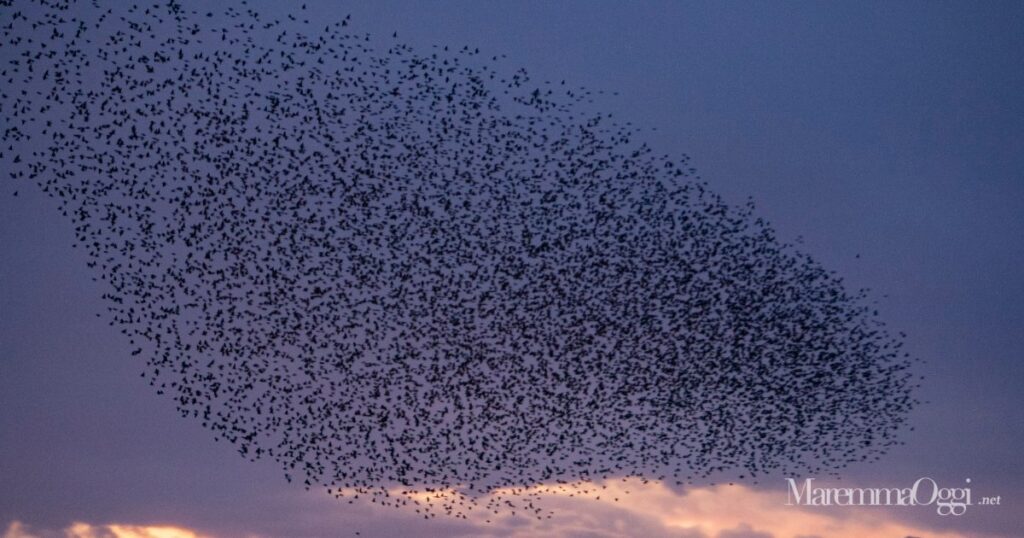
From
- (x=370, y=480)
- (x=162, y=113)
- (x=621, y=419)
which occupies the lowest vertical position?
(x=370, y=480)

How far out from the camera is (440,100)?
27.8 meters

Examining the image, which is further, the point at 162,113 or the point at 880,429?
the point at 880,429

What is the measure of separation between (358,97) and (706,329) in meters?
9.43

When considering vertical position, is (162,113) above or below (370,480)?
above

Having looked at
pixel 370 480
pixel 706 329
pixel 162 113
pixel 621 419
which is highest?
pixel 162 113

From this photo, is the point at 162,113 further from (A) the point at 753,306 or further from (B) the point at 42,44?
(A) the point at 753,306

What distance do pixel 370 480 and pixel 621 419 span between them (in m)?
5.78

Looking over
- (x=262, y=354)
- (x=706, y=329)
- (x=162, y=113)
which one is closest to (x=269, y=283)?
(x=262, y=354)

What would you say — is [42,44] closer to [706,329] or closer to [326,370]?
[326,370]

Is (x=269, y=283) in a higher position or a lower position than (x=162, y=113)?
lower

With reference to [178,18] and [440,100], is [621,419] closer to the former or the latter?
[440,100]

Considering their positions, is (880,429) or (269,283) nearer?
(269,283)

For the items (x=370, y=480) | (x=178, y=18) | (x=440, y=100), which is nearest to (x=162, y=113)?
(x=178, y=18)

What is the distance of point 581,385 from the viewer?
95.7 ft
